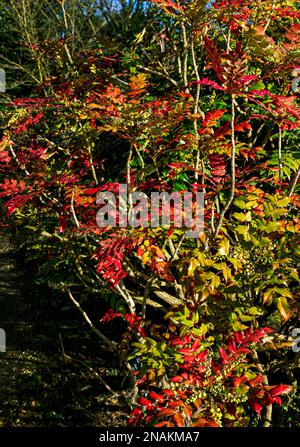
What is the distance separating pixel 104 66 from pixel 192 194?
1.39m

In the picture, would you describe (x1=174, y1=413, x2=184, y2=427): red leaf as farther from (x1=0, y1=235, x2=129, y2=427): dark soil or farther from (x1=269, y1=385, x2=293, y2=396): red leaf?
(x1=0, y1=235, x2=129, y2=427): dark soil

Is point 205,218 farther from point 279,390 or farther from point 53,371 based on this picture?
point 53,371

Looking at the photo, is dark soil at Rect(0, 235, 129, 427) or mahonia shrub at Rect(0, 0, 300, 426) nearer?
mahonia shrub at Rect(0, 0, 300, 426)

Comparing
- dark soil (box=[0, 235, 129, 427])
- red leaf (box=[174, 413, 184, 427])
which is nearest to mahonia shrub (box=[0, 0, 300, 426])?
red leaf (box=[174, 413, 184, 427])

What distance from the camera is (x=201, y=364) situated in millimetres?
2346

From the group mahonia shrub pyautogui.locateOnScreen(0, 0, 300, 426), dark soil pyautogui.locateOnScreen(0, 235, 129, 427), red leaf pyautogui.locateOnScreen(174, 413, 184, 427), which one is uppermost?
mahonia shrub pyautogui.locateOnScreen(0, 0, 300, 426)

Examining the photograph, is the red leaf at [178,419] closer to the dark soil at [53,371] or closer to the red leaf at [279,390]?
the red leaf at [279,390]

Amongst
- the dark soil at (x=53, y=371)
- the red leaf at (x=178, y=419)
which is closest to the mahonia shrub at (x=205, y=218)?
the red leaf at (x=178, y=419)

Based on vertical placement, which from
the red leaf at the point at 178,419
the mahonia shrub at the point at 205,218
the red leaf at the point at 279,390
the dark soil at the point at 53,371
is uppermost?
the mahonia shrub at the point at 205,218

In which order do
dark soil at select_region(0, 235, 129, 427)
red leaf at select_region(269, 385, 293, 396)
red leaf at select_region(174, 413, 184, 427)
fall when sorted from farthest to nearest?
dark soil at select_region(0, 235, 129, 427), red leaf at select_region(269, 385, 293, 396), red leaf at select_region(174, 413, 184, 427)

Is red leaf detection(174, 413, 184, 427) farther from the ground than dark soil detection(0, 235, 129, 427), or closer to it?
farther from the ground
